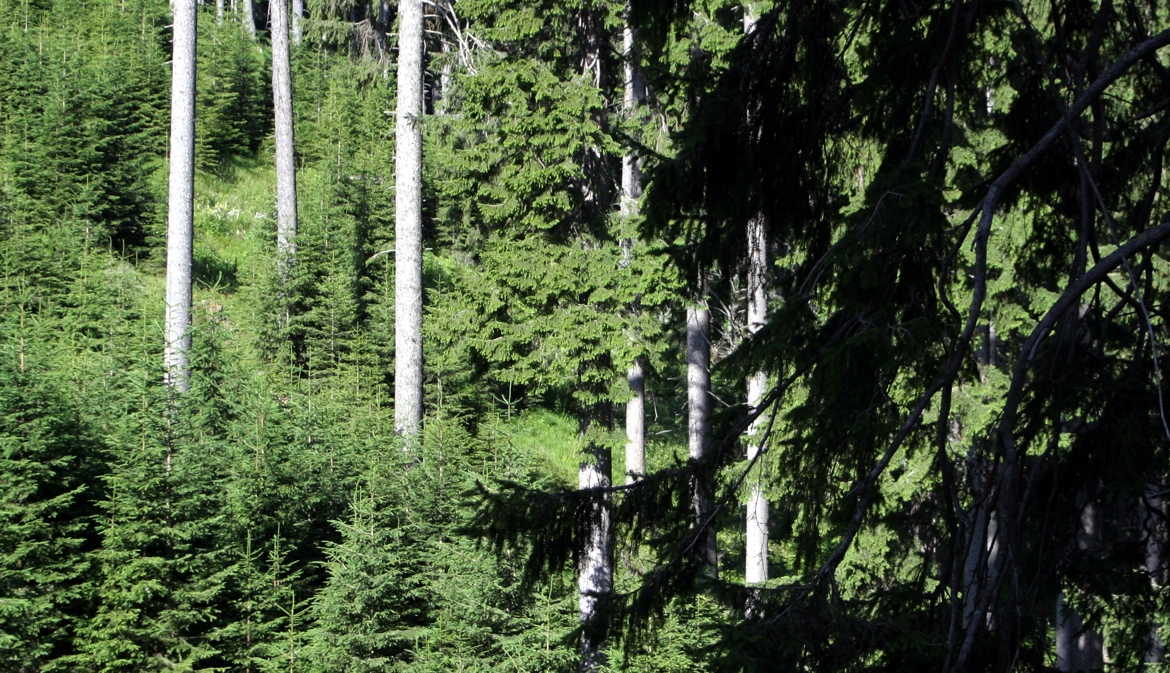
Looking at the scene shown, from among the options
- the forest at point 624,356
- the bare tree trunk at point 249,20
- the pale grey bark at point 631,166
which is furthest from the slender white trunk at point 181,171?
the bare tree trunk at point 249,20

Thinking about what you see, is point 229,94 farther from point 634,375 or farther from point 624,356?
point 624,356

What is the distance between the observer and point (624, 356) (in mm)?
10820

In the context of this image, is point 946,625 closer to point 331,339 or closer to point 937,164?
point 937,164

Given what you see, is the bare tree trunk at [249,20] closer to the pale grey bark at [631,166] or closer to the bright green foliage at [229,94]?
the bright green foliage at [229,94]

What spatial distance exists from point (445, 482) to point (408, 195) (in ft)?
18.0

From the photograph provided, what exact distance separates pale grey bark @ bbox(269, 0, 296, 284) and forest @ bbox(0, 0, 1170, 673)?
0.29ft

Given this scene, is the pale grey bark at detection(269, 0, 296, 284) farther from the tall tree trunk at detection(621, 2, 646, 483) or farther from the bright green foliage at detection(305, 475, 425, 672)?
the bright green foliage at detection(305, 475, 425, 672)

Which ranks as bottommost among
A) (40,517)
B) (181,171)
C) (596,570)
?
(596,570)

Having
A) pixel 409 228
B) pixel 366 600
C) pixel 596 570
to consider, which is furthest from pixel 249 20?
pixel 366 600

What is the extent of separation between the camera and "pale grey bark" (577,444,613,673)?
4125 millimetres

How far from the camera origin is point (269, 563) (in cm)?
938

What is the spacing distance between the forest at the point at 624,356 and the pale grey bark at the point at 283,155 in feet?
0.29

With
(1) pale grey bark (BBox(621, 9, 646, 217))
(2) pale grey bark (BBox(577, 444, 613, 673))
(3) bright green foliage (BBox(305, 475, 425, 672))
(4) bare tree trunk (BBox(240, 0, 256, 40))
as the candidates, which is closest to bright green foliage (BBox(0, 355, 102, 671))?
→ (3) bright green foliage (BBox(305, 475, 425, 672))

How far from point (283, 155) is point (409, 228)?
251 inches
